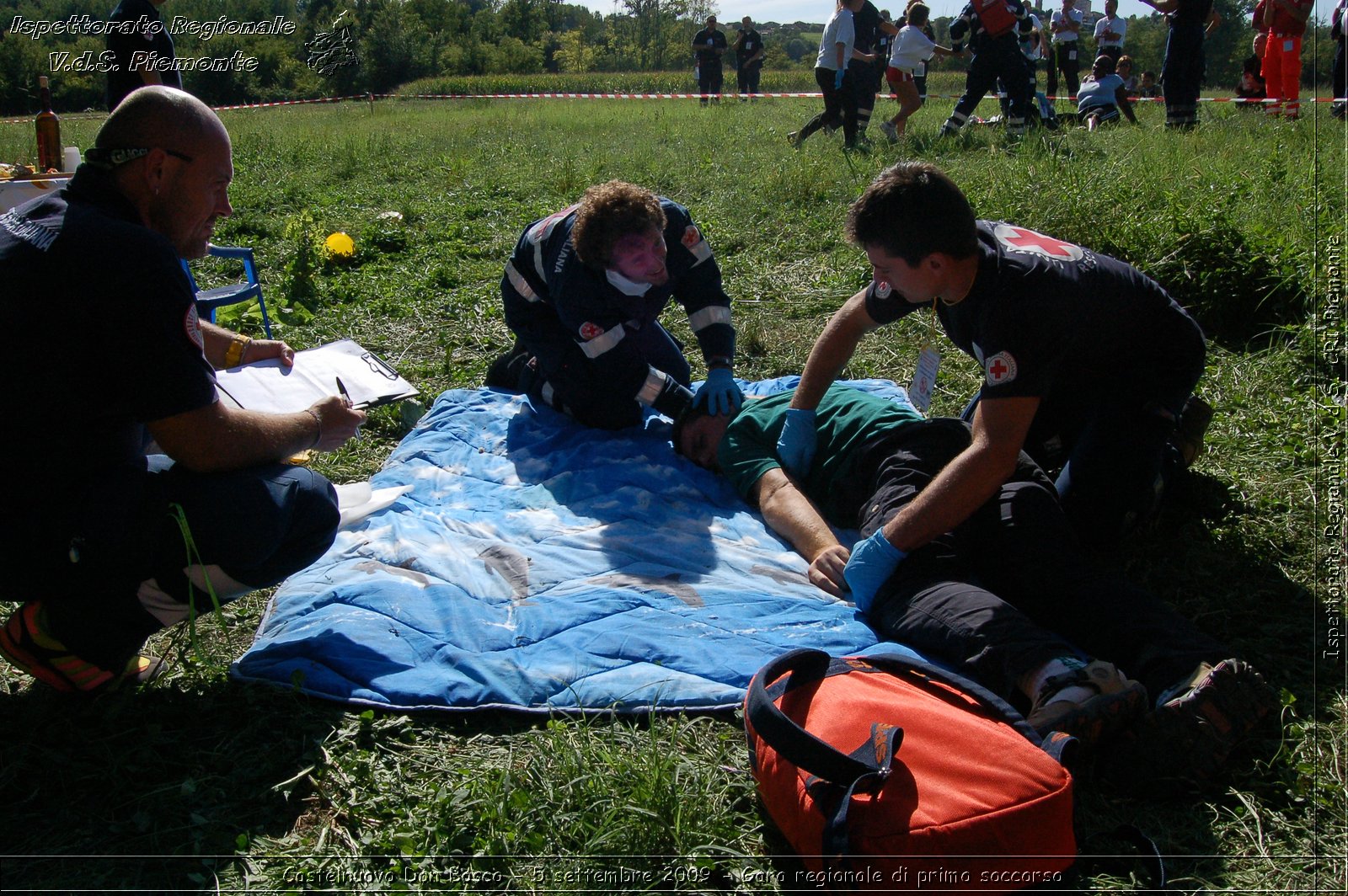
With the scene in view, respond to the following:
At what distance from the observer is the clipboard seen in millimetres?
3361

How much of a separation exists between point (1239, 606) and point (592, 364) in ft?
8.27

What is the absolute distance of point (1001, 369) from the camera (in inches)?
99.1

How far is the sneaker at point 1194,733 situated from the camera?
2041mm

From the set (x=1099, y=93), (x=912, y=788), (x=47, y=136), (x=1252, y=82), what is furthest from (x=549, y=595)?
(x=1252, y=82)

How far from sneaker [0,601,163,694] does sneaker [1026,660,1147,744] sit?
2297mm

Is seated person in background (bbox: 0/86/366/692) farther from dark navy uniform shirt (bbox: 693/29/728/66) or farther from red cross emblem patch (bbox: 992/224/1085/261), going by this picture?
dark navy uniform shirt (bbox: 693/29/728/66)

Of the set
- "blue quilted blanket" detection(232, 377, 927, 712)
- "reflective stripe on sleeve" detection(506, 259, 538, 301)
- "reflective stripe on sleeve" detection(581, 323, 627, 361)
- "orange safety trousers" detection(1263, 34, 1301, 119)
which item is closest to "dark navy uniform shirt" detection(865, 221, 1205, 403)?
"blue quilted blanket" detection(232, 377, 927, 712)

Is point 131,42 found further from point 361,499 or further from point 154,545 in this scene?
point 154,545

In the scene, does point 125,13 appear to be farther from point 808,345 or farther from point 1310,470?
point 1310,470

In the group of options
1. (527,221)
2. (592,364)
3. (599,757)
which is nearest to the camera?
(599,757)

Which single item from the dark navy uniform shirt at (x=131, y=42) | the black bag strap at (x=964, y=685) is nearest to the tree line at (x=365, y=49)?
the dark navy uniform shirt at (x=131, y=42)

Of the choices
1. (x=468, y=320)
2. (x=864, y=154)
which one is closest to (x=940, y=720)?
(x=468, y=320)

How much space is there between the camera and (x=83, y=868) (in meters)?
1.96

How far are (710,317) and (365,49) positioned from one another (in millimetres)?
31150
